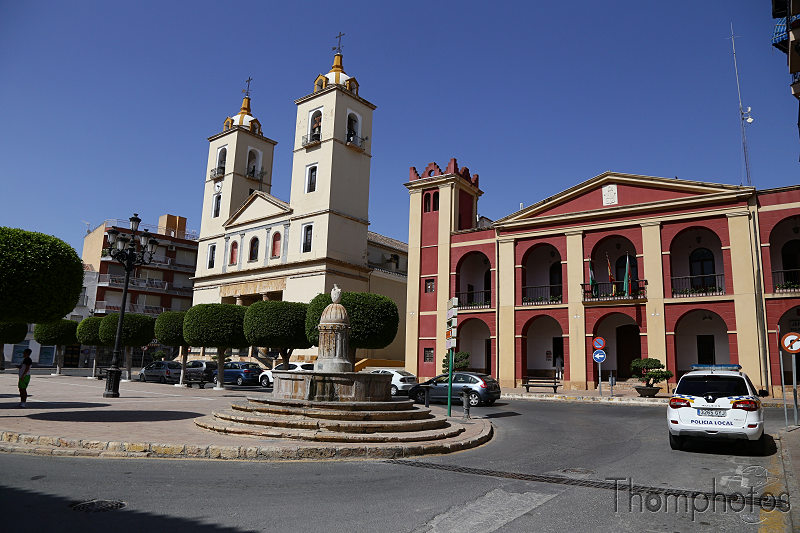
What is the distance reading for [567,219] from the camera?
30.0m

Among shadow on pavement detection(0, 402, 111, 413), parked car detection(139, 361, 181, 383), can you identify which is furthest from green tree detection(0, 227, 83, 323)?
parked car detection(139, 361, 181, 383)

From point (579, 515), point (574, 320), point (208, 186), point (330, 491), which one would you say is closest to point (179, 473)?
point (330, 491)

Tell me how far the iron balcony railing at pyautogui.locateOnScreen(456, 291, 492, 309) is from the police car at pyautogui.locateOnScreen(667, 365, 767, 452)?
845 inches

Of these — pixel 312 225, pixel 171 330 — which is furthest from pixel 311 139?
pixel 171 330

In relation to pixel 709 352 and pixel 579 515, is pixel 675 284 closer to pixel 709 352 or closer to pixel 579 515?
pixel 709 352

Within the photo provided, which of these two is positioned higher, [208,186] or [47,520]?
[208,186]

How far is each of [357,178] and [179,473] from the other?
35.9 meters

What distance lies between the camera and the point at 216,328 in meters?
27.0

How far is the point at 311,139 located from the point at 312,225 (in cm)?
677

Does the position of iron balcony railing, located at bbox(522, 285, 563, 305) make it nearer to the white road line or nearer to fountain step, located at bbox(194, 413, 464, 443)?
fountain step, located at bbox(194, 413, 464, 443)

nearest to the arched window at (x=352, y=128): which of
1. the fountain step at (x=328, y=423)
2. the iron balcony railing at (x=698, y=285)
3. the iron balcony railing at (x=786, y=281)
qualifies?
the iron balcony railing at (x=698, y=285)

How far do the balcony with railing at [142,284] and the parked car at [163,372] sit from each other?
2338 cm

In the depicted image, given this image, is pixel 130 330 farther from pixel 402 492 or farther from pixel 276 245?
pixel 402 492

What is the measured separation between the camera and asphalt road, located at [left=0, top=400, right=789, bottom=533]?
17.4 feet
